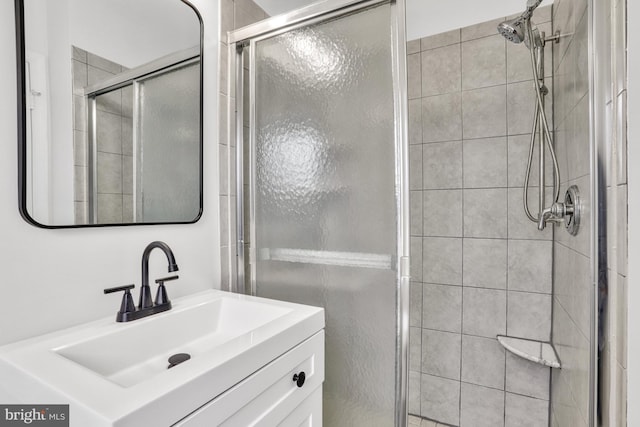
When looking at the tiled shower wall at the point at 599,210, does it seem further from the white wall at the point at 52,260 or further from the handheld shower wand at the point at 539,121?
the white wall at the point at 52,260

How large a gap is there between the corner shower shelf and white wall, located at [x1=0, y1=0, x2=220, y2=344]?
5.16 feet

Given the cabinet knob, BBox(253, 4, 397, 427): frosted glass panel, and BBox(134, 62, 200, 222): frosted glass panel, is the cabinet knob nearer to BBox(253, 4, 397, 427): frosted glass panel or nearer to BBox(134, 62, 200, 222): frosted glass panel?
BBox(253, 4, 397, 427): frosted glass panel

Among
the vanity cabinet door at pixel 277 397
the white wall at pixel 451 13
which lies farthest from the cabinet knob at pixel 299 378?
the white wall at pixel 451 13

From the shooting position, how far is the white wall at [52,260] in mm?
804

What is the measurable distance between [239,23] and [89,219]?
3.77 feet

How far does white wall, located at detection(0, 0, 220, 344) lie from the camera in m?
0.80

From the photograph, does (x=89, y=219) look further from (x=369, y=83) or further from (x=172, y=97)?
(x=369, y=83)

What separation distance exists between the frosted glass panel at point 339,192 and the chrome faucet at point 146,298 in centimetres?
47

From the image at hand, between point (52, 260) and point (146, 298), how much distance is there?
266 mm

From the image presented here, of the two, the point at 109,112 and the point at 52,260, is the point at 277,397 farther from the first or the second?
the point at 109,112

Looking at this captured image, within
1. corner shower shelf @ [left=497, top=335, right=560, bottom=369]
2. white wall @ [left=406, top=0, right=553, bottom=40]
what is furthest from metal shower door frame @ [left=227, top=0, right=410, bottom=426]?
white wall @ [left=406, top=0, right=553, bottom=40]

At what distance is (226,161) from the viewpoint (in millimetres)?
1458

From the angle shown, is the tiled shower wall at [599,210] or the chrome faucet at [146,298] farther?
the chrome faucet at [146,298]

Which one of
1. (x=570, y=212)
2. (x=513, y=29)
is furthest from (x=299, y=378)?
(x=513, y=29)
